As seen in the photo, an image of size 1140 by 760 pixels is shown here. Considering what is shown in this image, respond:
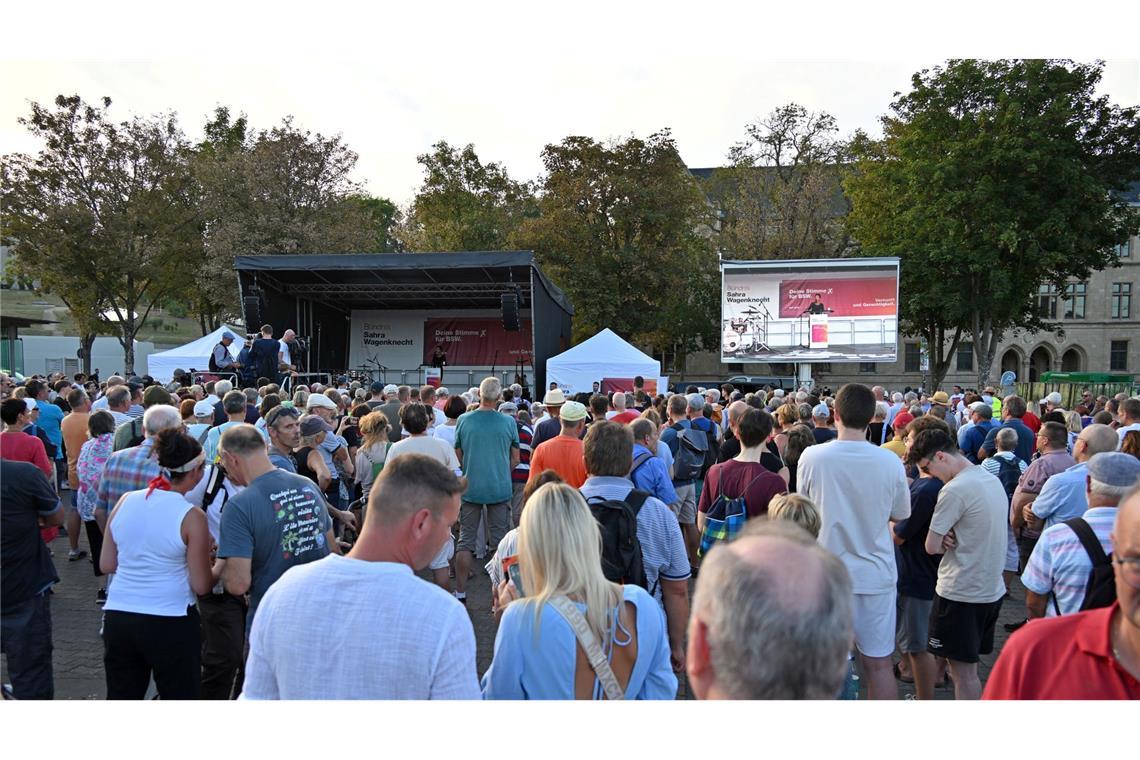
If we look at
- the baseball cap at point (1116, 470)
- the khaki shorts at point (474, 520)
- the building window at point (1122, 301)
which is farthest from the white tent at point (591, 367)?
the building window at point (1122, 301)

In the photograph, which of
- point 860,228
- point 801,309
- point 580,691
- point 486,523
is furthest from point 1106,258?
point 580,691

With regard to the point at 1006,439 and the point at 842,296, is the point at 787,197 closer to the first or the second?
the point at 842,296

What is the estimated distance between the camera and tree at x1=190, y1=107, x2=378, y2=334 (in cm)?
2747

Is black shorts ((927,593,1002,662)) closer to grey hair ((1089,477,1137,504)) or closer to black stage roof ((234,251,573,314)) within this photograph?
grey hair ((1089,477,1137,504))

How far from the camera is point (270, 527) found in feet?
10.5

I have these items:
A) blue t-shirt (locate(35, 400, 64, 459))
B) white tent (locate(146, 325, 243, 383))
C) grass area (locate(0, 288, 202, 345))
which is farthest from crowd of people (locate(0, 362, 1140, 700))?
grass area (locate(0, 288, 202, 345))

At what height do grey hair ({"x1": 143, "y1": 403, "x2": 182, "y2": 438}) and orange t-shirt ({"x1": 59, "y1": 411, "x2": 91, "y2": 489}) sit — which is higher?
grey hair ({"x1": 143, "y1": 403, "x2": 182, "y2": 438})

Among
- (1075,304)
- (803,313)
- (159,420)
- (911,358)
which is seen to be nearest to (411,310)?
(803,313)

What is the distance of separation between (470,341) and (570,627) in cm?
2480

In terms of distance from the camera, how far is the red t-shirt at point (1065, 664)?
1.47 metres

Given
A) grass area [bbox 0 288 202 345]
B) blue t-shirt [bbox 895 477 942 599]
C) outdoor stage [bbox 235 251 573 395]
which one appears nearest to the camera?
blue t-shirt [bbox 895 477 942 599]

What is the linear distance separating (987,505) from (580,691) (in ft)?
8.30

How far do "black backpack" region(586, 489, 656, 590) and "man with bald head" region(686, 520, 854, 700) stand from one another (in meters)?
2.04

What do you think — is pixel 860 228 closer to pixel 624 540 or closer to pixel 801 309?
pixel 801 309
